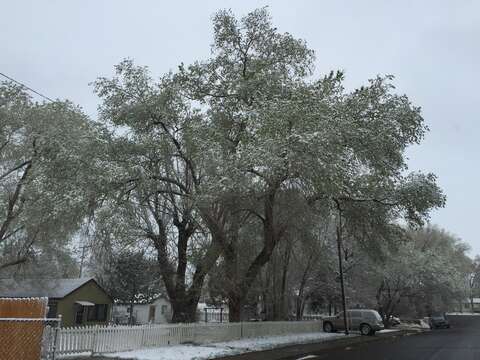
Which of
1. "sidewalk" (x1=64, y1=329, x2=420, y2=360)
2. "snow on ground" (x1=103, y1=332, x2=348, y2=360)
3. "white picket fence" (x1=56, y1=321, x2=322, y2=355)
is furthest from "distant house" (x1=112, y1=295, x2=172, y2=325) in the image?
"sidewalk" (x1=64, y1=329, x2=420, y2=360)

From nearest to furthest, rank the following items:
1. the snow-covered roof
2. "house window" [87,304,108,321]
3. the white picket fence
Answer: the white picket fence < the snow-covered roof < "house window" [87,304,108,321]

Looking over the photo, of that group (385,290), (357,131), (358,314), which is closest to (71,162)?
(357,131)

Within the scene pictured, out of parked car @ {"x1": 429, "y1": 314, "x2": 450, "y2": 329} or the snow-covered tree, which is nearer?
the snow-covered tree

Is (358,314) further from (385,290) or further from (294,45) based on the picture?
(294,45)

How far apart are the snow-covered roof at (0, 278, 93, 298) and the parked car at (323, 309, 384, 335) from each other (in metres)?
17.6

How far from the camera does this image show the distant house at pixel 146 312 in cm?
4800

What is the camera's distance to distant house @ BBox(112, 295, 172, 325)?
157ft

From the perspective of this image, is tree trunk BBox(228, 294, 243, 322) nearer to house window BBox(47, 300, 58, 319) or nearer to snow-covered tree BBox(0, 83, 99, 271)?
snow-covered tree BBox(0, 83, 99, 271)

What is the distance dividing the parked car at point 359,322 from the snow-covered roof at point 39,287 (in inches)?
694

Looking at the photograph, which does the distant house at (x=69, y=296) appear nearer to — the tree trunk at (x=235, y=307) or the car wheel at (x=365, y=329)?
the tree trunk at (x=235, y=307)

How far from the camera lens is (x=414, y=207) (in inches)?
915

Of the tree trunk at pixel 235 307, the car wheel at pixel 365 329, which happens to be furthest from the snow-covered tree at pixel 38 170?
the car wheel at pixel 365 329

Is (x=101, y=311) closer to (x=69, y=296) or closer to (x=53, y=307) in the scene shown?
(x=69, y=296)

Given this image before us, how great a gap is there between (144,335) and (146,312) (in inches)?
1377
